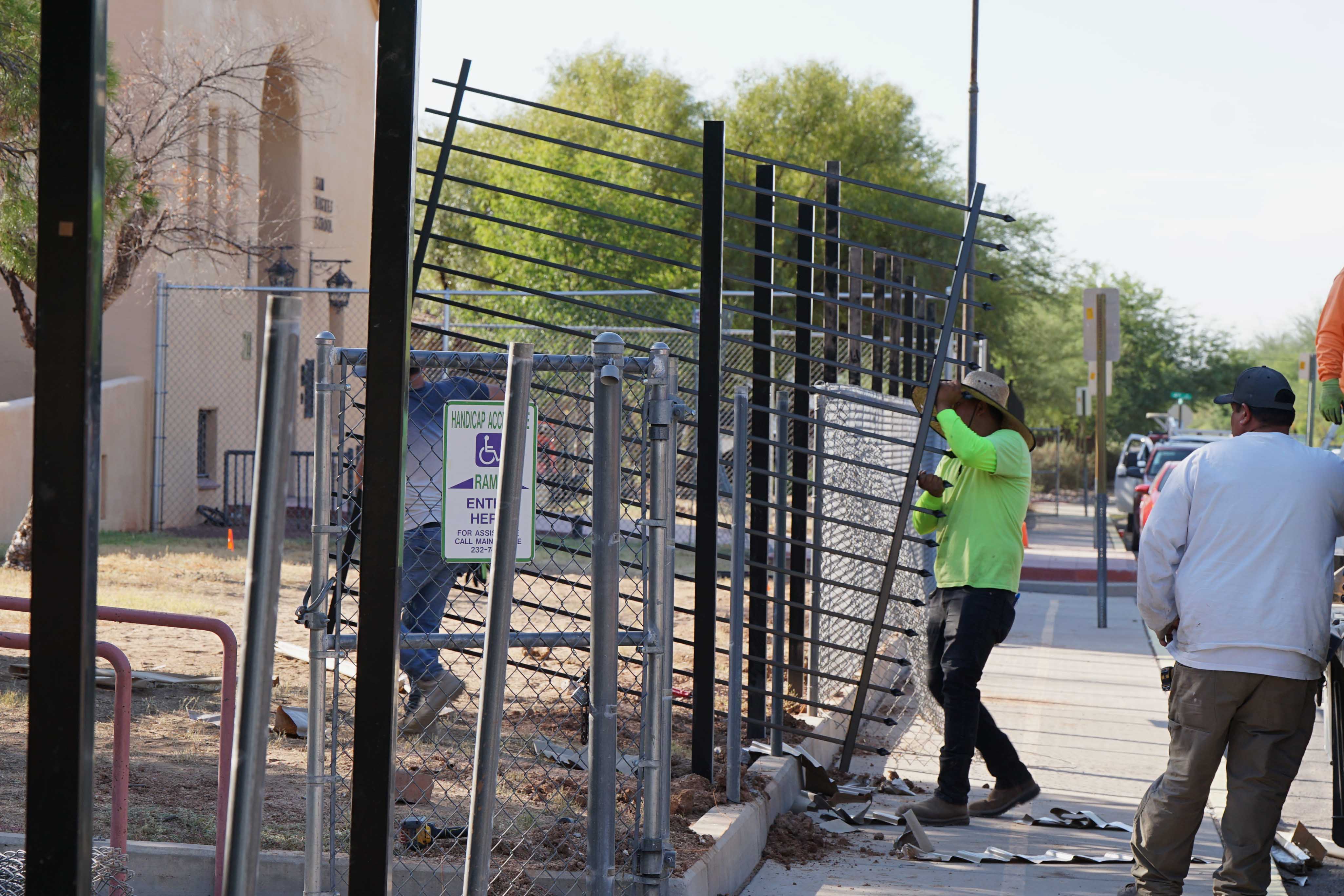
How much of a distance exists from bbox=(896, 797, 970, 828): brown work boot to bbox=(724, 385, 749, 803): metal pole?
37.4 inches

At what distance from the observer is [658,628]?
439 cm

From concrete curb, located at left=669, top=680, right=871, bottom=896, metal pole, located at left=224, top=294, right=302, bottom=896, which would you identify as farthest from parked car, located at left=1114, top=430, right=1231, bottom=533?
metal pole, located at left=224, top=294, right=302, bottom=896

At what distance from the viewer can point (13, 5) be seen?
9.58 meters

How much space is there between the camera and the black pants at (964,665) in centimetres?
607

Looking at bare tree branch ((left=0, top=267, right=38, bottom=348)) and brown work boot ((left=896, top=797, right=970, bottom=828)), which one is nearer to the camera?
brown work boot ((left=896, top=797, right=970, bottom=828))

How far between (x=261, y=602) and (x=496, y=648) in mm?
893

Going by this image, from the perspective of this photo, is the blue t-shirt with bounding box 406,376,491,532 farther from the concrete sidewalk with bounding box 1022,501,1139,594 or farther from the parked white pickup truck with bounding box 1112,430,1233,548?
the parked white pickup truck with bounding box 1112,430,1233,548

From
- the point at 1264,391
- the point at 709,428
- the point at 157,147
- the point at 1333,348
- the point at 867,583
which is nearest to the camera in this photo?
the point at 1264,391

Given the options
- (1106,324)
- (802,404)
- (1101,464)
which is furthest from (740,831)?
(1106,324)

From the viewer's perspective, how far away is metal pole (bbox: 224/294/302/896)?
7.86 feet

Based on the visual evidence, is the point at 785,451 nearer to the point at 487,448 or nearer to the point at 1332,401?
the point at 1332,401

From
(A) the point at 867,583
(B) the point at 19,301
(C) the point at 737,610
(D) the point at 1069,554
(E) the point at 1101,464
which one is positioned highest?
(B) the point at 19,301

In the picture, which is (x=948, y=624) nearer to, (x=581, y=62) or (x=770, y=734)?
(x=770, y=734)

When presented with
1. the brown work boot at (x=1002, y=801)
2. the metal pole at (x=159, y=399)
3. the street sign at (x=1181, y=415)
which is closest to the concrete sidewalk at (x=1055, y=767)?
the brown work boot at (x=1002, y=801)
